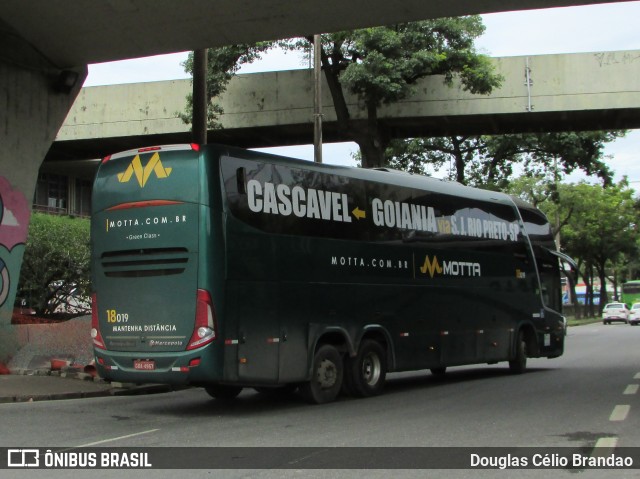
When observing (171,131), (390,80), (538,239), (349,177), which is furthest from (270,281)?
(171,131)

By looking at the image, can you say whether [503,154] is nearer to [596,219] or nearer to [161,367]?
[161,367]

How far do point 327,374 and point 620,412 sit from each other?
14.3 feet

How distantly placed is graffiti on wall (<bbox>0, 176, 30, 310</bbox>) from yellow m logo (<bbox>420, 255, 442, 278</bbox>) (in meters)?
8.75

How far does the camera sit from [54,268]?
20.4 meters

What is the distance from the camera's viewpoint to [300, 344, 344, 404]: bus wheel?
459 inches

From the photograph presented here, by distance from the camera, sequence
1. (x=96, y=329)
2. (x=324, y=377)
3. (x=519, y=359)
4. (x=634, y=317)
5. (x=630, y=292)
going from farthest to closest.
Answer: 1. (x=630, y=292)
2. (x=634, y=317)
3. (x=519, y=359)
4. (x=324, y=377)
5. (x=96, y=329)

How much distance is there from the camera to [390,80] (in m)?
21.5

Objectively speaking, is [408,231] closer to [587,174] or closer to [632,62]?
[632,62]

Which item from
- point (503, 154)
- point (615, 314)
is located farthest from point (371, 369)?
point (615, 314)

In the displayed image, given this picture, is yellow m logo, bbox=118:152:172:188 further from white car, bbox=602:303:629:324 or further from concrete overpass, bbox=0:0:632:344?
white car, bbox=602:303:629:324

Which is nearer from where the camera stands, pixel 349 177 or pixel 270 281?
pixel 270 281

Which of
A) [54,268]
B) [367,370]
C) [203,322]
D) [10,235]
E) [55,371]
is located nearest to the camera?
[203,322]

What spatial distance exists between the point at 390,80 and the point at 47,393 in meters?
13.1
